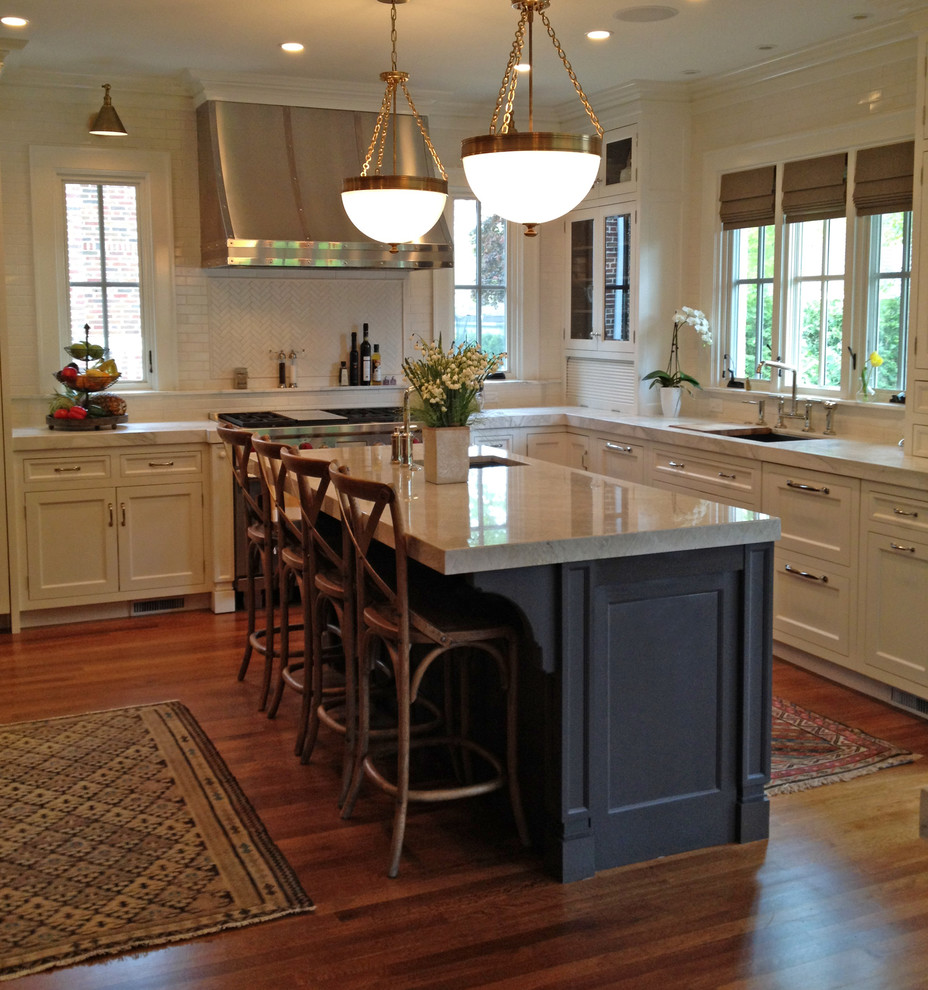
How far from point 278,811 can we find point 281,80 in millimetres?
4142

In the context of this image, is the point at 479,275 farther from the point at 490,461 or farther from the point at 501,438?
the point at 490,461

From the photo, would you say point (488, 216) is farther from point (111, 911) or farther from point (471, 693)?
point (111, 911)

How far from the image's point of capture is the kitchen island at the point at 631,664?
2920mm

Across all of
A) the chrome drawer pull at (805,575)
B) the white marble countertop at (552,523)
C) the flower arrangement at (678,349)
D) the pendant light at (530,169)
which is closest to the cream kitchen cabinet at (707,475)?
the chrome drawer pull at (805,575)

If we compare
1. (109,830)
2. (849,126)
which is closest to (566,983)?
(109,830)

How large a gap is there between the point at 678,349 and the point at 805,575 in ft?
6.95

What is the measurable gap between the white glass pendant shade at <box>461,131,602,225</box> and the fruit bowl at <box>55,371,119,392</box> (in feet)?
10.3

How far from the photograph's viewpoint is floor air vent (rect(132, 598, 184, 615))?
5.88m

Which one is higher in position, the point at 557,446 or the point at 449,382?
the point at 449,382

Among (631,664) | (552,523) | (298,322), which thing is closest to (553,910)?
(631,664)

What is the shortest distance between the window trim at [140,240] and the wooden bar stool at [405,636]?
3.26 meters

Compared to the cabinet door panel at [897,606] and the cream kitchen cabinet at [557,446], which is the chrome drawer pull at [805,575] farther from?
the cream kitchen cabinet at [557,446]

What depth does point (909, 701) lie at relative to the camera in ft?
14.3

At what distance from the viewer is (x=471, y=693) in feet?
12.1
